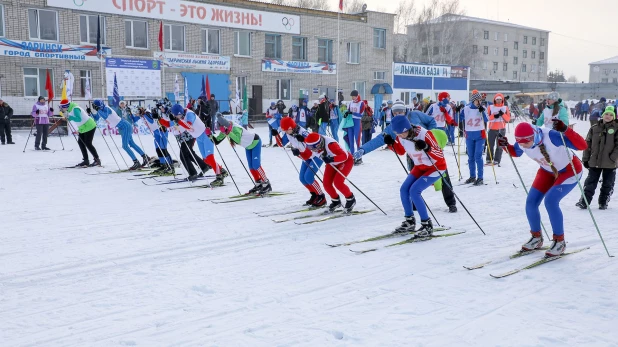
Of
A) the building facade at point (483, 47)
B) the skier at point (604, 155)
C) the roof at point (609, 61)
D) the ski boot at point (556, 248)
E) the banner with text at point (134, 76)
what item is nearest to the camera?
the ski boot at point (556, 248)

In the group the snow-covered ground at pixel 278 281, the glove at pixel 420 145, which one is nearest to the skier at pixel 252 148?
the snow-covered ground at pixel 278 281

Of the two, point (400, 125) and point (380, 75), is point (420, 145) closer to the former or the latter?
point (400, 125)

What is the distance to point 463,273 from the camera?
495 cm

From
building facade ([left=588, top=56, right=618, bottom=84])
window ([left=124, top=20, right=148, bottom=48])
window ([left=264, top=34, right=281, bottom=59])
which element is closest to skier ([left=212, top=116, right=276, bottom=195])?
window ([left=124, top=20, right=148, bottom=48])

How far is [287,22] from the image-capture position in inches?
1255

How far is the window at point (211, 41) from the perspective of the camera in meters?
29.4

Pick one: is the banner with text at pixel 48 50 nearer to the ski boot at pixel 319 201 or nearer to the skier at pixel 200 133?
the skier at pixel 200 133

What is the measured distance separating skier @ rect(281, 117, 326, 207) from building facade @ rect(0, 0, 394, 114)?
42.1 ft

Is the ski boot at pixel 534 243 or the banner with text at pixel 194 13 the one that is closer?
the ski boot at pixel 534 243

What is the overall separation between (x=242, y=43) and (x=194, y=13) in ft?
Answer: 10.8

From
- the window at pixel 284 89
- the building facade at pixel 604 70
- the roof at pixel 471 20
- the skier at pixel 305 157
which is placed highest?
the roof at pixel 471 20

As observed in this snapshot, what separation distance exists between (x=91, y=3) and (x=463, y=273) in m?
25.1

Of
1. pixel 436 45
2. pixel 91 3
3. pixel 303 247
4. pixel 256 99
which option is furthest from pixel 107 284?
pixel 436 45

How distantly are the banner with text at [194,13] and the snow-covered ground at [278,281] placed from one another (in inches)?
791
